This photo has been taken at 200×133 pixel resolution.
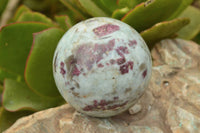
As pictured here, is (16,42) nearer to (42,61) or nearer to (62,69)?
(42,61)

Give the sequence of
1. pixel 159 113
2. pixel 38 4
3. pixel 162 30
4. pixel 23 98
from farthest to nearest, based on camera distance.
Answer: pixel 38 4, pixel 23 98, pixel 162 30, pixel 159 113

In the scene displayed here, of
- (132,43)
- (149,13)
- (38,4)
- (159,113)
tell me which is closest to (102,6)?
(149,13)

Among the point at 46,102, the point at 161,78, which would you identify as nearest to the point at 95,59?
the point at 161,78

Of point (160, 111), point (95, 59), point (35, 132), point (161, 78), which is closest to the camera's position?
point (95, 59)

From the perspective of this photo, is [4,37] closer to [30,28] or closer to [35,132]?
[30,28]

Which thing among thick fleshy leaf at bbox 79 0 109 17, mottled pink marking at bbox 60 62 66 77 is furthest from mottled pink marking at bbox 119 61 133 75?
thick fleshy leaf at bbox 79 0 109 17
